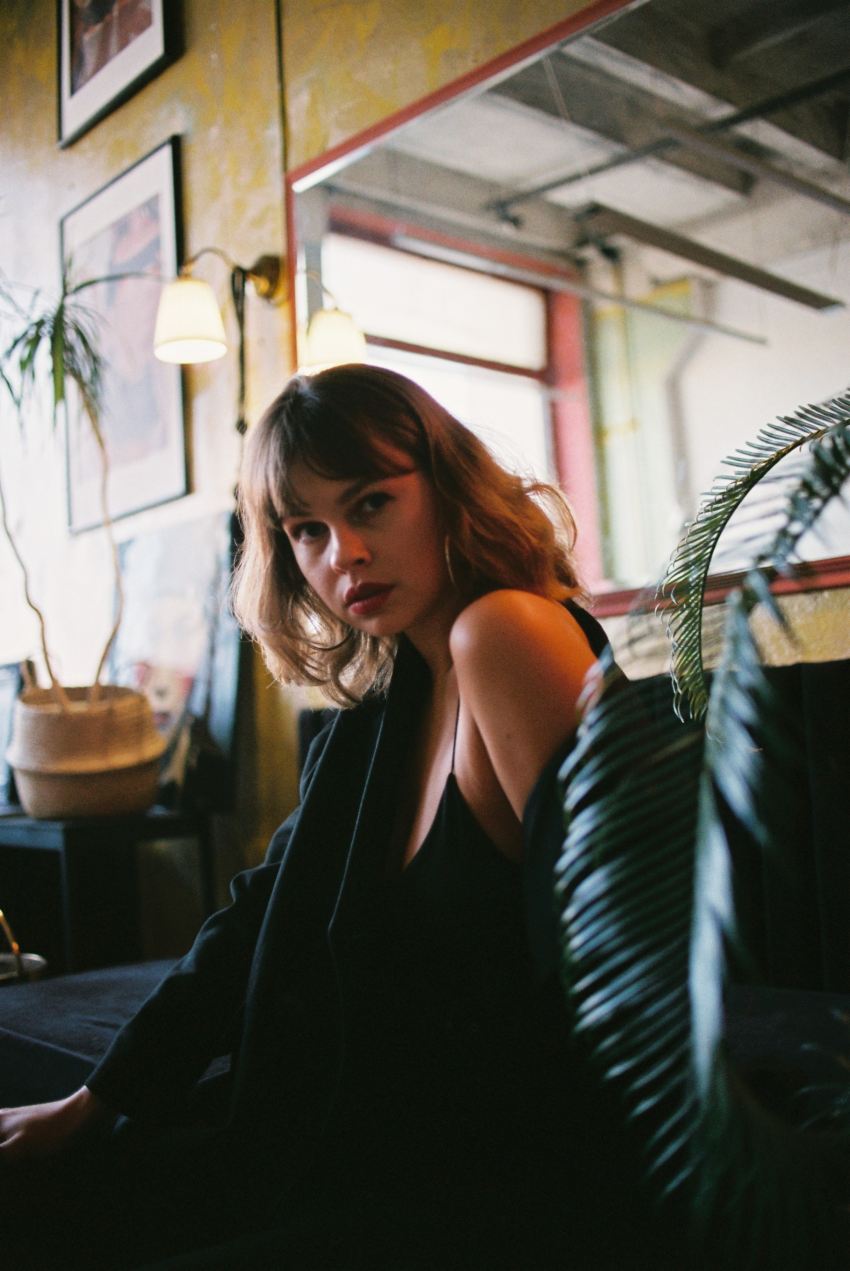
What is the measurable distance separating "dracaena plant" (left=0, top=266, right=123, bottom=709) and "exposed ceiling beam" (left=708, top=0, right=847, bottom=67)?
61.5 inches

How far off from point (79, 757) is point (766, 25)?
2207 mm

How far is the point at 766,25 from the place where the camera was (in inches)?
89.9

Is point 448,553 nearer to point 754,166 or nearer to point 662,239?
point 754,166

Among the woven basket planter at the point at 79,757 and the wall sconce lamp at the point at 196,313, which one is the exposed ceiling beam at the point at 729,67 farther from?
the woven basket planter at the point at 79,757

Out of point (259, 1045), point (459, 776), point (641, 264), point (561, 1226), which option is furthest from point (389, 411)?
point (641, 264)

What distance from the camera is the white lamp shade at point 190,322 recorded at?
8.94ft

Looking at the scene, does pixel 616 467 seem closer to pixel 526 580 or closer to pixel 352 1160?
pixel 526 580

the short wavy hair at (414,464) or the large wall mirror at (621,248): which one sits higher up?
the large wall mirror at (621,248)

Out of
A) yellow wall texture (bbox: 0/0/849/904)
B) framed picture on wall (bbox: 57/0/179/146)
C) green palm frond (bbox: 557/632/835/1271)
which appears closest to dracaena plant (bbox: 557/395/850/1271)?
green palm frond (bbox: 557/632/835/1271)

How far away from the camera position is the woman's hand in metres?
1.09

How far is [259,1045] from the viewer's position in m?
1.09

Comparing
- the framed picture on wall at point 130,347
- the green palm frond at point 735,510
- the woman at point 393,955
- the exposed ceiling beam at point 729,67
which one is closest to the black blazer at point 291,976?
the woman at point 393,955

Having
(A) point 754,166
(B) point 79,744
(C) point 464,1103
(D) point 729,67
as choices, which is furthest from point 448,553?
(A) point 754,166

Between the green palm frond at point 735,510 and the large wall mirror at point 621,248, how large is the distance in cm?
58
